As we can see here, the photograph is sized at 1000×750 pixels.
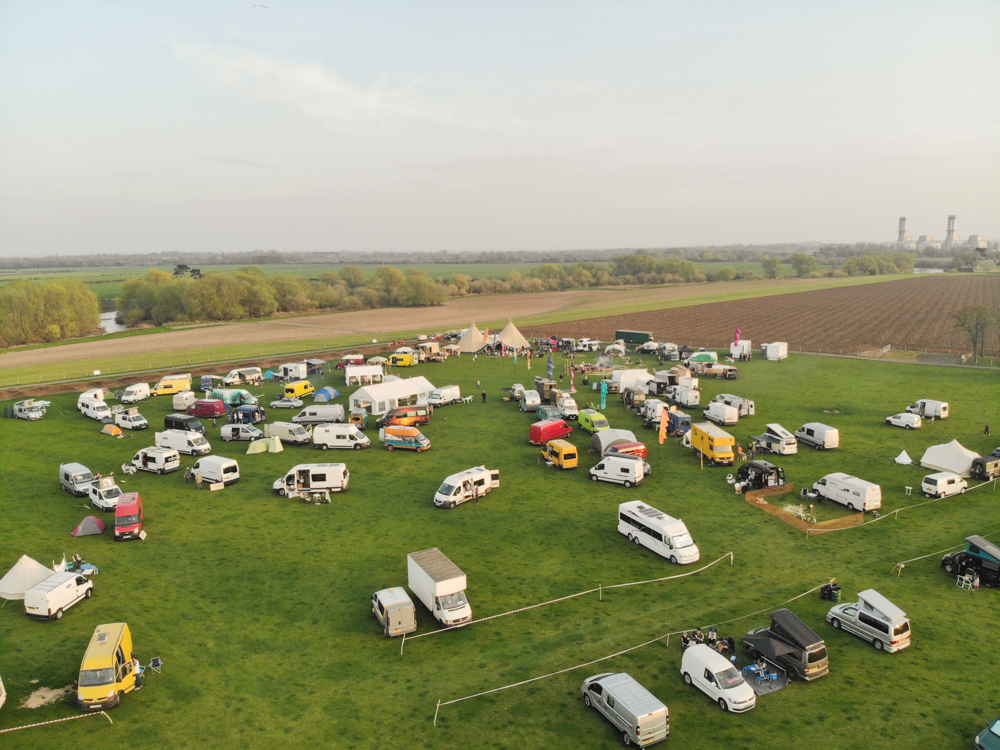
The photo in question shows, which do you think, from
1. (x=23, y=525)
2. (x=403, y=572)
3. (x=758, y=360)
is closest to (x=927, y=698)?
(x=403, y=572)

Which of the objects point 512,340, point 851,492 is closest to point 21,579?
point 851,492

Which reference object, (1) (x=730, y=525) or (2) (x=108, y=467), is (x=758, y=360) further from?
(2) (x=108, y=467)

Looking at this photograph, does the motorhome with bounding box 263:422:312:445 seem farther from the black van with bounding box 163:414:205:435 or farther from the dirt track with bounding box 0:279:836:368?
the dirt track with bounding box 0:279:836:368

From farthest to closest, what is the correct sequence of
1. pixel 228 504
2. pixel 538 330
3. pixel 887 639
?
1. pixel 538 330
2. pixel 228 504
3. pixel 887 639

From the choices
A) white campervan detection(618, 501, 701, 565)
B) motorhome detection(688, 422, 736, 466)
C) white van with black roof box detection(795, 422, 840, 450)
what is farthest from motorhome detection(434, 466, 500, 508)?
white van with black roof box detection(795, 422, 840, 450)

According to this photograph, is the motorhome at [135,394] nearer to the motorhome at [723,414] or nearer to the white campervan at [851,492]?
the motorhome at [723,414]

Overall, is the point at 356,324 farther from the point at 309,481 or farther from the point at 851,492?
the point at 851,492

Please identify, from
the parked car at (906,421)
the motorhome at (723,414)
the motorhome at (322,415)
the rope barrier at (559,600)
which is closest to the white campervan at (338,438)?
the motorhome at (322,415)
